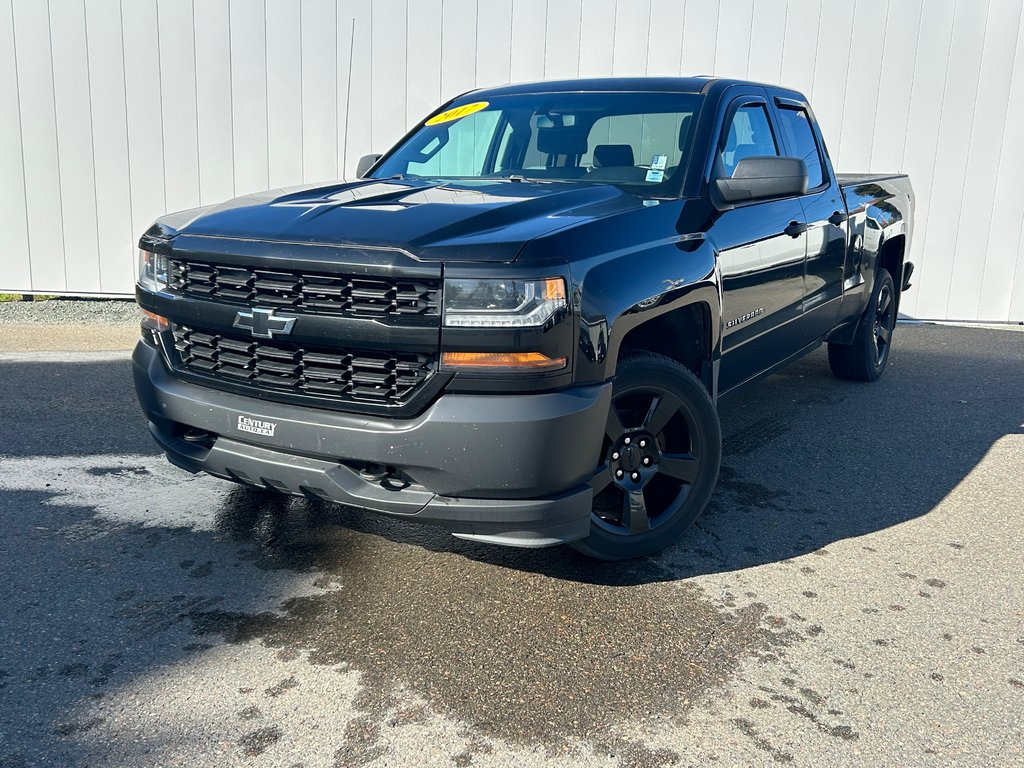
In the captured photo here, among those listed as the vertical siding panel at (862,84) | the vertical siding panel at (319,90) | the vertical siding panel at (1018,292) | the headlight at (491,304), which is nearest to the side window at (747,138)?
the headlight at (491,304)

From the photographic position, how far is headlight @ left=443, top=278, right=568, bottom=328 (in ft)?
8.98

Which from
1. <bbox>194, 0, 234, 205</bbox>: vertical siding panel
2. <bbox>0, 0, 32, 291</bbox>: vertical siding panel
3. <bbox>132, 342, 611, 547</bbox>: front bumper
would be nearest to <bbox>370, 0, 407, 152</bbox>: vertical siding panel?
<bbox>194, 0, 234, 205</bbox>: vertical siding panel

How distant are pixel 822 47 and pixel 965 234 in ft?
7.30

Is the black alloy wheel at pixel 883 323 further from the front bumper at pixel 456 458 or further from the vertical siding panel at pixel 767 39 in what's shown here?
the front bumper at pixel 456 458

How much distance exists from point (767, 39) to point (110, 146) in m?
5.99

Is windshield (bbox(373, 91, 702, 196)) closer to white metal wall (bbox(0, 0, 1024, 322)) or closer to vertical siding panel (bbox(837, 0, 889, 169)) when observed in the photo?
white metal wall (bbox(0, 0, 1024, 322))

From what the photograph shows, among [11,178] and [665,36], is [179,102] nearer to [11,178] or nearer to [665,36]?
[11,178]

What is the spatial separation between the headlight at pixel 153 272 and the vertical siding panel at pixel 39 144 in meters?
6.02

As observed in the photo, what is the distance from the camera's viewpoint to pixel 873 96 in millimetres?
8695

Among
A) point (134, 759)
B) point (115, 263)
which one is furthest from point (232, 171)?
point (134, 759)

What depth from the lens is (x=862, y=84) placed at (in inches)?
341

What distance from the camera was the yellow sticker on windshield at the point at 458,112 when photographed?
183 inches

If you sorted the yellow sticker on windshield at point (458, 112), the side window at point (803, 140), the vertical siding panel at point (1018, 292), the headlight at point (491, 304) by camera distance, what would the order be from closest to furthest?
1. the headlight at point (491, 304)
2. the yellow sticker on windshield at point (458, 112)
3. the side window at point (803, 140)
4. the vertical siding panel at point (1018, 292)

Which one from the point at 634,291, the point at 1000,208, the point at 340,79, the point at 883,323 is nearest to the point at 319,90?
the point at 340,79
